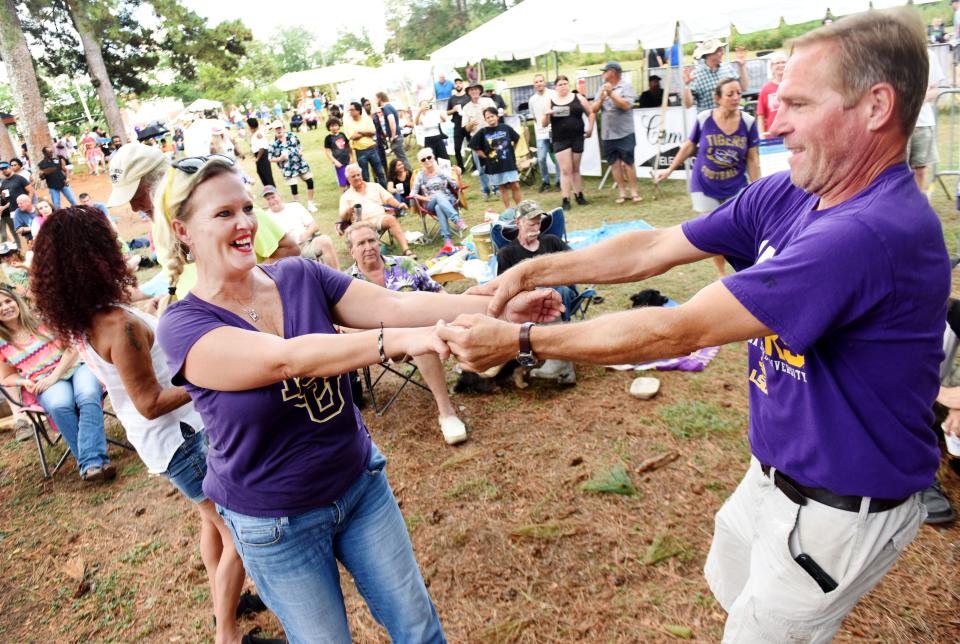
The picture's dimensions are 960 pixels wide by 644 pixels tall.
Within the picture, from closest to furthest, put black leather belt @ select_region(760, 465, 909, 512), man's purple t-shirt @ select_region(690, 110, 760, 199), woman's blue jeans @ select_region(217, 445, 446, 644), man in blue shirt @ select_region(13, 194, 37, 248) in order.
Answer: black leather belt @ select_region(760, 465, 909, 512)
woman's blue jeans @ select_region(217, 445, 446, 644)
man's purple t-shirt @ select_region(690, 110, 760, 199)
man in blue shirt @ select_region(13, 194, 37, 248)

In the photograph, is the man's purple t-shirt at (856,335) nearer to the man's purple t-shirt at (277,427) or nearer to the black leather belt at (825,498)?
the black leather belt at (825,498)

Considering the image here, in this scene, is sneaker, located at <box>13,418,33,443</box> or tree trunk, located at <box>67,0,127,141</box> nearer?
sneaker, located at <box>13,418,33,443</box>

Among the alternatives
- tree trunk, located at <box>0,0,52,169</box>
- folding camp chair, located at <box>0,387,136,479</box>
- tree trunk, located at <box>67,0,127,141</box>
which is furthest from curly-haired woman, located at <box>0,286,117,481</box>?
tree trunk, located at <box>67,0,127,141</box>

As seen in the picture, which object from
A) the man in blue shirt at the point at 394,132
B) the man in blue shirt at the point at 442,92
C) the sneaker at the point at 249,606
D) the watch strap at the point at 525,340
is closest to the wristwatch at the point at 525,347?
the watch strap at the point at 525,340

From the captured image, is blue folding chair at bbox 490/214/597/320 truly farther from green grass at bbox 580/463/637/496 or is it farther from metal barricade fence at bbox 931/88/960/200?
metal barricade fence at bbox 931/88/960/200

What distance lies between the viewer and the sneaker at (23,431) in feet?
22.5

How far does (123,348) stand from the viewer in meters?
2.94

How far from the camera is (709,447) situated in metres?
4.50

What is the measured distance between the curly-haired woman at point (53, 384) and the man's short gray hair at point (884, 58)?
6225 millimetres

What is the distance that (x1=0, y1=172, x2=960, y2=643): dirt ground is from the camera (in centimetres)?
323

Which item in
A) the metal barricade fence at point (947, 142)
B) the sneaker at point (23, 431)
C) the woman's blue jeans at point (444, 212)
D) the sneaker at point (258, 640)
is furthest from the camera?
the woman's blue jeans at point (444, 212)

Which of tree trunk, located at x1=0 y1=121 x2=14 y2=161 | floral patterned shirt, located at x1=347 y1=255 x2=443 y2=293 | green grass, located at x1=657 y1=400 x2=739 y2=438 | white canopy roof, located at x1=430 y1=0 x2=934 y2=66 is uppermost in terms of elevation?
white canopy roof, located at x1=430 y1=0 x2=934 y2=66

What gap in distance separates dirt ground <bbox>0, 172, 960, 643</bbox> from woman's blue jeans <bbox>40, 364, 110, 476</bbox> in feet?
1.00

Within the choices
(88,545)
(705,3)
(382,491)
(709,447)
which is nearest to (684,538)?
(709,447)
